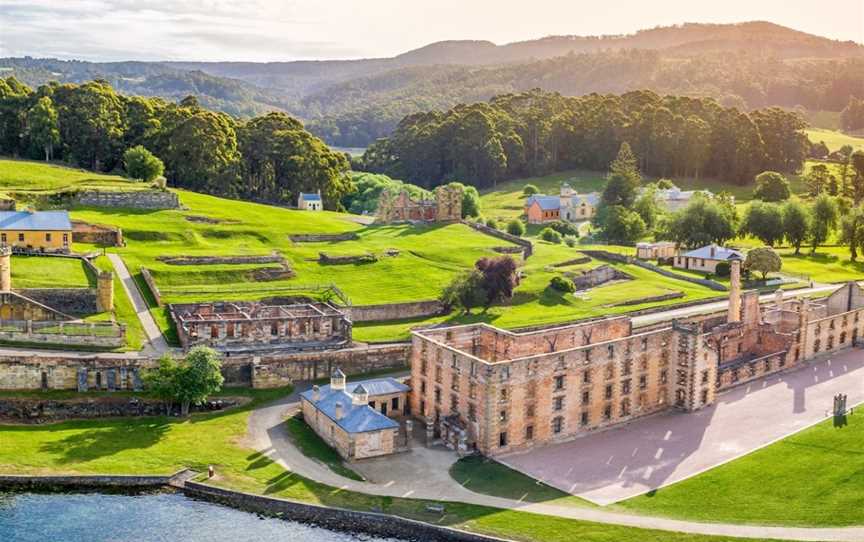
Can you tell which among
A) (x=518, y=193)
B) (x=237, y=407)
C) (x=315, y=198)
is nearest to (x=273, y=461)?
(x=237, y=407)

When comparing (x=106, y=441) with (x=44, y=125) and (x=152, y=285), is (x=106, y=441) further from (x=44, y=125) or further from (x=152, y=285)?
(x=44, y=125)

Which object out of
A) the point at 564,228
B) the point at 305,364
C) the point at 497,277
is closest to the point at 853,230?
the point at 564,228

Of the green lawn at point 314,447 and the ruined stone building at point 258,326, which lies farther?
the ruined stone building at point 258,326

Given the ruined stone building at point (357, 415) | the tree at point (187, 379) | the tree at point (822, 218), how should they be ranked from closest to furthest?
the ruined stone building at point (357, 415), the tree at point (187, 379), the tree at point (822, 218)

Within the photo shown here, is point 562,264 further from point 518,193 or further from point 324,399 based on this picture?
point 518,193

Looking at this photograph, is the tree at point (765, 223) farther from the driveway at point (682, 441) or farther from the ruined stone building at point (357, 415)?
the ruined stone building at point (357, 415)

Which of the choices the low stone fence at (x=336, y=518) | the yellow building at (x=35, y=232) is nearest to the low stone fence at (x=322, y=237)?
the yellow building at (x=35, y=232)

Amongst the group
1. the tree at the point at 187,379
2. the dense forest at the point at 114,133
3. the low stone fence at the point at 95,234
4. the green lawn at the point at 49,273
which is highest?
the dense forest at the point at 114,133

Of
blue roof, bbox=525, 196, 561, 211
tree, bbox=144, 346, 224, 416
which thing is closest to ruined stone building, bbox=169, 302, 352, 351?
tree, bbox=144, 346, 224, 416
